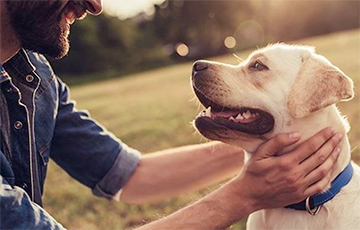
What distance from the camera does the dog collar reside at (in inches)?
112

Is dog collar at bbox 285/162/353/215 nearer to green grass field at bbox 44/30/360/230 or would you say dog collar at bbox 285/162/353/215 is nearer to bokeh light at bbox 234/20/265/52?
green grass field at bbox 44/30/360/230

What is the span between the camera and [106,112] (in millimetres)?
12422

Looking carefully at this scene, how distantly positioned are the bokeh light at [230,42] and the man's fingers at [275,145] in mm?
31809

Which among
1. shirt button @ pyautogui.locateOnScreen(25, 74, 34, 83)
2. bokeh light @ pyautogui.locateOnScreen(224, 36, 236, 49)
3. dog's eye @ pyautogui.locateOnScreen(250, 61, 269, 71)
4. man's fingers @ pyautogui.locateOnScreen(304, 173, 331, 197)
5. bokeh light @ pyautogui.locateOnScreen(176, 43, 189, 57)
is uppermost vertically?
shirt button @ pyautogui.locateOnScreen(25, 74, 34, 83)

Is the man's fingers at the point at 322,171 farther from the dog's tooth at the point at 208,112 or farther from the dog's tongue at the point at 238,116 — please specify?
the dog's tooth at the point at 208,112

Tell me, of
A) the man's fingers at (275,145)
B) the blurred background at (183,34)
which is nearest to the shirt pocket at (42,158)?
the man's fingers at (275,145)

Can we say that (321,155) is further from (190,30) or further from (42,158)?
(190,30)

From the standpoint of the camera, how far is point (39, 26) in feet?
8.75

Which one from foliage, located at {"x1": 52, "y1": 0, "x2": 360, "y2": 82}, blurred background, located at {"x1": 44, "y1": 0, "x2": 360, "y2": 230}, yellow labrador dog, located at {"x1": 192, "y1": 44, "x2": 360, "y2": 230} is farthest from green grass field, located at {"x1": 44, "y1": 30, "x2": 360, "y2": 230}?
foliage, located at {"x1": 52, "y1": 0, "x2": 360, "y2": 82}

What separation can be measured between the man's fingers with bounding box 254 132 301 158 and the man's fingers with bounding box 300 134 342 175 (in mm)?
143

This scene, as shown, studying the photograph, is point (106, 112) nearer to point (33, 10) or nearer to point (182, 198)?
point (182, 198)

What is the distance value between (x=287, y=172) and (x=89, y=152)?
144cm

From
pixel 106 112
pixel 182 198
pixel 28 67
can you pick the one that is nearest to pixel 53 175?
pixel 182 198

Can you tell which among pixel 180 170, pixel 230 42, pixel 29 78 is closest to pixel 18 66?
pixel 29 78
